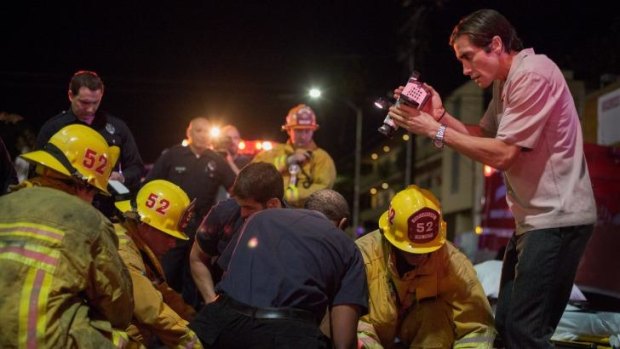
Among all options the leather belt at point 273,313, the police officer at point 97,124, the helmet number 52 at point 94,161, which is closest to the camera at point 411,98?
the leather belt at point 273,313

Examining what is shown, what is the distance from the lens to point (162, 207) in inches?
179

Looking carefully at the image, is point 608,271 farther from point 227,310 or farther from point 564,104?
point 227,310

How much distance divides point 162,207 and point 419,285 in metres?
1.66

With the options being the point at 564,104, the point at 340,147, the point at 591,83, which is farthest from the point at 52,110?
the point at 340,147

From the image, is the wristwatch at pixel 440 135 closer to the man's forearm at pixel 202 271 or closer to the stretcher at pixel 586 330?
the stretcher at pixel 586 330

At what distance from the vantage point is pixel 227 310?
338 cm

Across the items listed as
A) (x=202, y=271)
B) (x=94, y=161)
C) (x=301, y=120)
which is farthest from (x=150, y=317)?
(x=301, y=120)

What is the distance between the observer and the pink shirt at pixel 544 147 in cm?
334

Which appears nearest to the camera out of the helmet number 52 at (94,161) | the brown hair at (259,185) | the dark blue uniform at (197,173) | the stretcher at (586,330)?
the helmet number 52 at (94,161)

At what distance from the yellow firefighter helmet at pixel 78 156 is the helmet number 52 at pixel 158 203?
3.03ft

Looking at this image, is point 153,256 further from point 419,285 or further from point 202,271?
point 419,285

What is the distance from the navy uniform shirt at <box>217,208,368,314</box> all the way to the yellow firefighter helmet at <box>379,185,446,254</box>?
2.73 feet

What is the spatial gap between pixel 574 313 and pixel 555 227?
244 cm

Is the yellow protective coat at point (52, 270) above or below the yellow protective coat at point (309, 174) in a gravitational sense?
below
